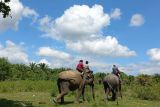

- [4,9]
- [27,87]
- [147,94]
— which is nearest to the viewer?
[4,9]

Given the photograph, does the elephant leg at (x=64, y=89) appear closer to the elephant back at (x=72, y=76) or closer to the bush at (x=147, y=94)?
the elephant back at (x=72, y=76)

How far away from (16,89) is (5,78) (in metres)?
16.5

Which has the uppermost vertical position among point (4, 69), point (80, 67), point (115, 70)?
point (4, 69)

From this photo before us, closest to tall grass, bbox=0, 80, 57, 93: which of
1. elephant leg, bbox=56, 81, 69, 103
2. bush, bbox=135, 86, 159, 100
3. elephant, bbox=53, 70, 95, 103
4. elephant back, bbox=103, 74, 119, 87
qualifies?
bush, bbox=135, 86, 159, 100

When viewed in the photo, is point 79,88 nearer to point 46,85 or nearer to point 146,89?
point 146,89

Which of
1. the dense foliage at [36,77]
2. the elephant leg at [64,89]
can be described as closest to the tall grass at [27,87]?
the dense foliage at [36,77]

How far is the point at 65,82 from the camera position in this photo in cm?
2642

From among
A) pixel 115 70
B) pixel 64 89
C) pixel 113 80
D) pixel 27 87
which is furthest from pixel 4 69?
pixel 64 89

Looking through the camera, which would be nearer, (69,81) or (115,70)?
A: (69,81)

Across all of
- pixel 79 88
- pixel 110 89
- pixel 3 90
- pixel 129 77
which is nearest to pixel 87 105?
pixel 79 88

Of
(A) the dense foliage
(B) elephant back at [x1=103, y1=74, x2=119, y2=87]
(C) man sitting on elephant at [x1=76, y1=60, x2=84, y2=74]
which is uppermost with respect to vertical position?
(A) the dense foliage

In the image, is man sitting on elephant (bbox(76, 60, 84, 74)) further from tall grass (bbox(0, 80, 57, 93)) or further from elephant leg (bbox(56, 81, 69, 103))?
tall grass (bbox(0, 80, 57, 93))

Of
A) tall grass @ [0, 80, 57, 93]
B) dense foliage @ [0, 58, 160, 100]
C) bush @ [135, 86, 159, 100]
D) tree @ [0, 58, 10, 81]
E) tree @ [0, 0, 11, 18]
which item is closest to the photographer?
tree @ [0, 0, 11, 18]

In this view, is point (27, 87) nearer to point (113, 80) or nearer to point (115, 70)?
point (115, 70)
